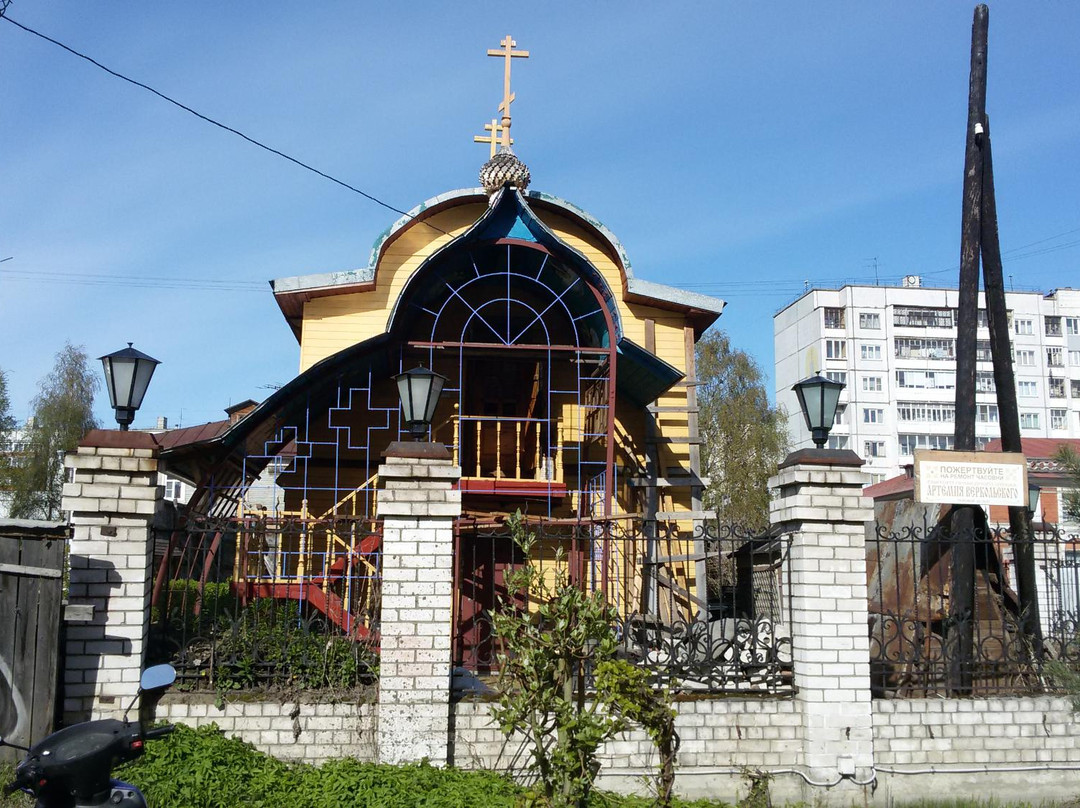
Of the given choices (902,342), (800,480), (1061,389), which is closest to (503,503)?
(800,480)

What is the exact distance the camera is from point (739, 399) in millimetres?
29781

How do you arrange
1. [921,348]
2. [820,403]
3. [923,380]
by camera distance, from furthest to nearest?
[921,348] < [923,380] < [820,403]

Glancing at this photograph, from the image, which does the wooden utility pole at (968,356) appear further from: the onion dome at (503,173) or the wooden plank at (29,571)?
the wooden plank at (29,571)

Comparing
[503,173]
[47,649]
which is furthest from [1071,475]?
[503,173]

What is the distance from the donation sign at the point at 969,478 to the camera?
8.95 metres

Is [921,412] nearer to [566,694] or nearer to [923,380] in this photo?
[923,380]

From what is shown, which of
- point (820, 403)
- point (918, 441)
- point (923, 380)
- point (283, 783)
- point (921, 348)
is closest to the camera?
point (283, 783)

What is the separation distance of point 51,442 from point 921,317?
42.8 metres

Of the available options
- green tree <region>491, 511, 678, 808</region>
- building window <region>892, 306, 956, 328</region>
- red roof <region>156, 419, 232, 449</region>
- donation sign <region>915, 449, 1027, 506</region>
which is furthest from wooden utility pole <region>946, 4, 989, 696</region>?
building window <region>892, 306, 956, 328</region>

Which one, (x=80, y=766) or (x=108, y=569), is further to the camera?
(x=108, y=569)

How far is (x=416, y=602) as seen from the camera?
24.7 ft

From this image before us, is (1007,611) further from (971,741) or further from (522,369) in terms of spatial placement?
(522,369)

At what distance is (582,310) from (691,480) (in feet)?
9.84

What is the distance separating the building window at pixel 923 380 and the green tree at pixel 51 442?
39.8 m
